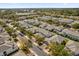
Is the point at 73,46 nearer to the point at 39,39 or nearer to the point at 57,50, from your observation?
the point at 57,50

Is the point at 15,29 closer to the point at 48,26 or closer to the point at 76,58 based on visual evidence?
the point at 48,26

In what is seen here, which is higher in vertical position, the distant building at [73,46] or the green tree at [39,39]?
the green tree at [39,39]

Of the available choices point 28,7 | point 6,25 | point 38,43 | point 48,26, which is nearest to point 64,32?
point 48,26

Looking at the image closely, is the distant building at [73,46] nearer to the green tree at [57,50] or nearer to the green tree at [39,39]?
the green tree at [57,50]

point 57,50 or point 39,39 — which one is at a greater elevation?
point 39,39

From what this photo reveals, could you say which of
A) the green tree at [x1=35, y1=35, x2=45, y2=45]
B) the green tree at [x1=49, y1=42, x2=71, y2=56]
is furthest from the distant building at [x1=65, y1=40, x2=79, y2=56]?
the green tree at [x1=35, y1=35, x2=45, y2=45]

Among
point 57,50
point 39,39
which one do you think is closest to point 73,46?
point 57,50

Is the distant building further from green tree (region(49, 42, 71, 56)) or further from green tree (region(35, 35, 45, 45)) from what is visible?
green tree (region(35, 35, 45, 45))

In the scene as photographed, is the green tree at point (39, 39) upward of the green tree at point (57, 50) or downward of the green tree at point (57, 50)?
upward

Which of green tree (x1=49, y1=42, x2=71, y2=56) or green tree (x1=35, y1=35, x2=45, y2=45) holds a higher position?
green tree (x1=35, y1=35, x2=45, y2=45)

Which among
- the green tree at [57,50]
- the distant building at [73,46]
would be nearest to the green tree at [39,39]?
the green tree at [57,50]

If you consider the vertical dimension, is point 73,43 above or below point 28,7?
below
